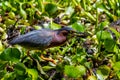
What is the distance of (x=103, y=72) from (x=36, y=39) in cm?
65

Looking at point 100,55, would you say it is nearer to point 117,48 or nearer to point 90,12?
point 117,48

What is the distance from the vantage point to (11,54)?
378 centimetres

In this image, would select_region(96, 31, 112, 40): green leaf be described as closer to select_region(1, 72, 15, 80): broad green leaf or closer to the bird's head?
the bird's head

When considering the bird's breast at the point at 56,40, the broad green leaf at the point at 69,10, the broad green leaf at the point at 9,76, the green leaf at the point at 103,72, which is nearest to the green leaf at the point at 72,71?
the green leaf at the point at 103,72

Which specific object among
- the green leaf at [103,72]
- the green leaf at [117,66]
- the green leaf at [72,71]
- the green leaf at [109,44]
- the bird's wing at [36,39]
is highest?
the bird's wing at [36,39]

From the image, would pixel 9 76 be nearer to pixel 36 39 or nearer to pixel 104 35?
pixel 36 39

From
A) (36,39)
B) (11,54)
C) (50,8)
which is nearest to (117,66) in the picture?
(36,39)

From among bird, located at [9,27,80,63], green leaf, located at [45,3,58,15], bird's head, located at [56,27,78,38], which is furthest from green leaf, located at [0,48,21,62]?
green leaf, located at [45,3,58,15]

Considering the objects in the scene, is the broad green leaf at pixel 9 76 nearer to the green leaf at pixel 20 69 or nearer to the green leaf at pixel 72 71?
the green leaf at pixel 20 69

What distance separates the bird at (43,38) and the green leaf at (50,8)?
90cm

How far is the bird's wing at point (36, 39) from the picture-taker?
4055 mm

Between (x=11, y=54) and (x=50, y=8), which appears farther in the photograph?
(x=50, y=8)

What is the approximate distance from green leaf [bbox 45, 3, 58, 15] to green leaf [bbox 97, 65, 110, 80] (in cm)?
132

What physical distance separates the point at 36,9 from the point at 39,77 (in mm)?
1558
